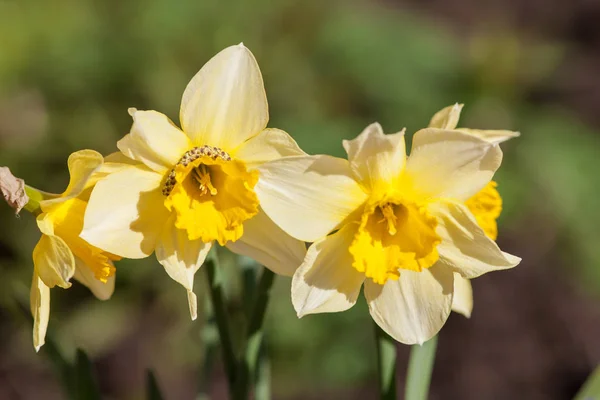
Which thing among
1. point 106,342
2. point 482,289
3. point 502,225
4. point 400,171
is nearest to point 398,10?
point 502,225

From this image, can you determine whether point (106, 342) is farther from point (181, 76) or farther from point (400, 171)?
point (400, 171)

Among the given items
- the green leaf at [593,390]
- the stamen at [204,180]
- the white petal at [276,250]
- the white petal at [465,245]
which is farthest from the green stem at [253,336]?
the green leaf at [593,390]

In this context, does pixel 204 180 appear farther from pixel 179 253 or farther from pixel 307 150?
pixel 307 150

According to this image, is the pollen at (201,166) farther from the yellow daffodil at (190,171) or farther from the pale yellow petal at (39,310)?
the pale yellow petal at (39,310)

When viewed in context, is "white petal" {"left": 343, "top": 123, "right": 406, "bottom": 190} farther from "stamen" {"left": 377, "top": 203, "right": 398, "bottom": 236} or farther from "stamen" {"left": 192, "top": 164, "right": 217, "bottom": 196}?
"stamen" {"left": 192, "top": 164, "right": 217, "bottom": 196}

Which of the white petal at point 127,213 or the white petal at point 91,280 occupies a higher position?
the white petal at point 127,213
